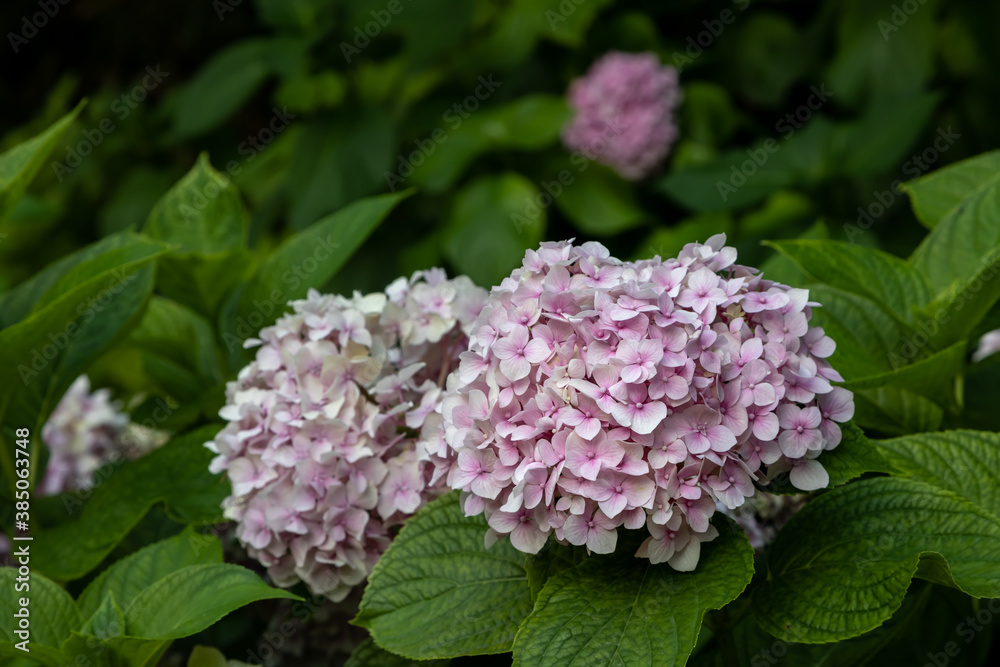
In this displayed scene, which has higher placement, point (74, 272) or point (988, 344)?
point (74, 272)

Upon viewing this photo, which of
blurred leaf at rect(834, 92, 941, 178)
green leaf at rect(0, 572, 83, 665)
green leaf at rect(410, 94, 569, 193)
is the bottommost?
blurred leaf at rect(834, 92, 941, 178)

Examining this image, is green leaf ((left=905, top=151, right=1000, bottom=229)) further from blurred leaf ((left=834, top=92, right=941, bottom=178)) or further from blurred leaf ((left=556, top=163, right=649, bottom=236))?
blurred leaf ((left=556, top=163, right=649, bottom=236))

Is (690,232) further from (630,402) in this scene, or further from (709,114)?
(630,402)

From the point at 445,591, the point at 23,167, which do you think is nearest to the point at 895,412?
the point at 445,591

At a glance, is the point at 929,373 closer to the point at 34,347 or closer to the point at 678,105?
the point at 34,347

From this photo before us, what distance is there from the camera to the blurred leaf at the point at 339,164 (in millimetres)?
2635

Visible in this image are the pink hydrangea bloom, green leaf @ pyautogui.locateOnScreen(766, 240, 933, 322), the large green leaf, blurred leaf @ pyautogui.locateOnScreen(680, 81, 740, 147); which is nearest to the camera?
green leaf @ pyautogui.locateOnScreen(766, 240, 933, 322)

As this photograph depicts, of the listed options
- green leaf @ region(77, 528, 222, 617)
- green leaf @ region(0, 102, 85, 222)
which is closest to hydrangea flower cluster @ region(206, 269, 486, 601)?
green leaf @ region(77, 528, 222, 617)

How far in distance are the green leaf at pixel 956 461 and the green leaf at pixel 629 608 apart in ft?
0.93

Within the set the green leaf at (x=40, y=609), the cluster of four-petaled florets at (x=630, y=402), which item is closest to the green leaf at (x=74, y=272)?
the green leaf at (x=40, y=609)

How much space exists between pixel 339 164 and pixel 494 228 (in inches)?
20.2

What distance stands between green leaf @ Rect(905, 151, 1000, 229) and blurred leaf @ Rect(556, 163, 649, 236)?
1332mm

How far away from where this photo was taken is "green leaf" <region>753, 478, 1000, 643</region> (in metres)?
0.79

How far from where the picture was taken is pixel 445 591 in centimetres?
92
